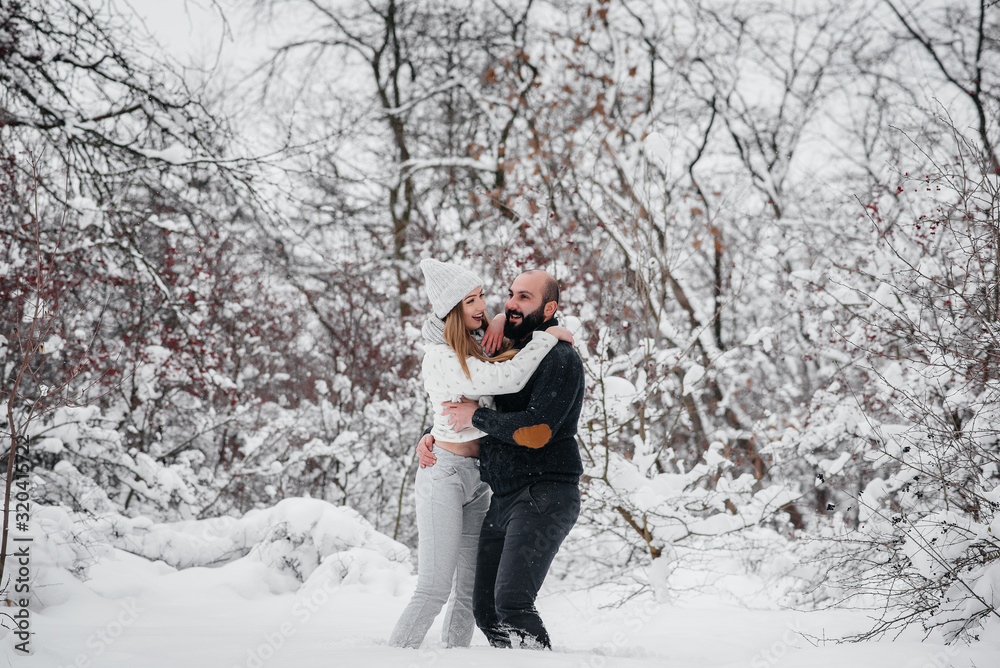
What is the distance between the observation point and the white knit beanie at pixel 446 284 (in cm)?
264

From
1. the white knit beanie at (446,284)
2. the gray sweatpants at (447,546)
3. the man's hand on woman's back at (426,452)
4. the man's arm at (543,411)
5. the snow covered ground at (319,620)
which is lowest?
the snow covered ground at (319,620)

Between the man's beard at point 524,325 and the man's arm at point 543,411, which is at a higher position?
the man's beard at point 524,325

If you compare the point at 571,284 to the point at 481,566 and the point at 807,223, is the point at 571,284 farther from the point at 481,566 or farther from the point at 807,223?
the point at 807,223

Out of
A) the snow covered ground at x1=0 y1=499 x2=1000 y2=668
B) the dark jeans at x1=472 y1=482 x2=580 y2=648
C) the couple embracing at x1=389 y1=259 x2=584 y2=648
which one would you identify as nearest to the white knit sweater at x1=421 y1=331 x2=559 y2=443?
the couple embracing at x1=389 y1=259 x2=584 y2=648

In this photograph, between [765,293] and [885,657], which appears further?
[765,293]

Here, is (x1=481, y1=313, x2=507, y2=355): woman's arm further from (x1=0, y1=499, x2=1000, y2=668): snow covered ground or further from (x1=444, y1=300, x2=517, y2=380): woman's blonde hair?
(x1=0, y1=499, x2=1000, y2=668): snow covered ground

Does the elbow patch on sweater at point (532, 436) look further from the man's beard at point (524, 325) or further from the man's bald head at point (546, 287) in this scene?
the man's bald head at point (546, 287)

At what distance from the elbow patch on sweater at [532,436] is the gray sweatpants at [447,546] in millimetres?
408

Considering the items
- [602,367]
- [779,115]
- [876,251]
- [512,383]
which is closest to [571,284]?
[602,367]

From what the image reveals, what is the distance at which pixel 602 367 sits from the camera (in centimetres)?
445

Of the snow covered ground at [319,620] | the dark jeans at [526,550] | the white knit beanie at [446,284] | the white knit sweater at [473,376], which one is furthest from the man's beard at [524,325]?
the snow covered ground at [319,620]

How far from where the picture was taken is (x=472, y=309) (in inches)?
105

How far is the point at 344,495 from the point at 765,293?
20.9ft

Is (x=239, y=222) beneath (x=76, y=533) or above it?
above
